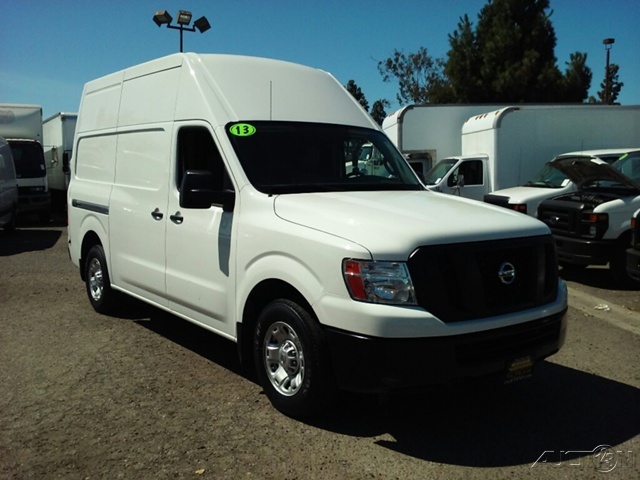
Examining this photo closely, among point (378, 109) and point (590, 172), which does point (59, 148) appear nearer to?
point (590, 172)

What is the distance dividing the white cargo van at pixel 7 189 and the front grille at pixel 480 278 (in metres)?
13.7

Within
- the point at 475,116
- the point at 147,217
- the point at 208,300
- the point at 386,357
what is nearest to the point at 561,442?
the point at 386,357

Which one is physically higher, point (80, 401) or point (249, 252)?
point (249, 252)

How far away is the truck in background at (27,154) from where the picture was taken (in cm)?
1789

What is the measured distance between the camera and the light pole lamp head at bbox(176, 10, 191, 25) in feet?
52.6

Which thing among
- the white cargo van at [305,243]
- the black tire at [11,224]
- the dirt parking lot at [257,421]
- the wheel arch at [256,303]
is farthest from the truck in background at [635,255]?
the black tire at [11,224]

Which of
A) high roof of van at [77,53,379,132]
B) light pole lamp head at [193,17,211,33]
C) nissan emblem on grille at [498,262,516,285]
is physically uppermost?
light pole lamp head at [193,17,211,33]

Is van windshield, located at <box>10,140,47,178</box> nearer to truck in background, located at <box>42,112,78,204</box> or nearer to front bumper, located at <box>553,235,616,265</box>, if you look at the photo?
truck in background, located at <box>42,112,78,204</box>

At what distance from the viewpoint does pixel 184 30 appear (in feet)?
53.8

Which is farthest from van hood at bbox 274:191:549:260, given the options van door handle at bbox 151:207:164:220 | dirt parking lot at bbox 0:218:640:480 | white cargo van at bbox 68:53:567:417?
van door handle at bbox 151:207:164:220

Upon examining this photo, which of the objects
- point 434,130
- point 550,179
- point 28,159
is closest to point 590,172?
point 550,179

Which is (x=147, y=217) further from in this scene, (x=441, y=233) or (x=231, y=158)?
(x=441, y=233)

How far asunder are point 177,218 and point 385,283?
89.9 inches

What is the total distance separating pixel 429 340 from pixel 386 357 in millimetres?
263
